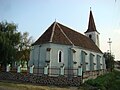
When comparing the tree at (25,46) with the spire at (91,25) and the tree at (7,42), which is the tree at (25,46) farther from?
the spire at (91,25)

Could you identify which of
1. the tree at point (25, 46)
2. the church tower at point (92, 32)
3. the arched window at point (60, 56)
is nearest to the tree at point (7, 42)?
the arched window at point (60, 56)

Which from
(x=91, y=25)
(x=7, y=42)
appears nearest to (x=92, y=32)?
(x=91, y=25)

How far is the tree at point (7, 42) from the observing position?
27.1 metres

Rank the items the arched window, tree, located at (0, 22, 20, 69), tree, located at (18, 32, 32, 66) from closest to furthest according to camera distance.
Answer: the arched window < tree, located at (0, 22, 20, 69) < tree, located at (18, 32, 32, 66)

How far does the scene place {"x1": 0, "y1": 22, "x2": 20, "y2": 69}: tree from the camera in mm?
Result: 27109

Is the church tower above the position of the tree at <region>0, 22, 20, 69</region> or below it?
above

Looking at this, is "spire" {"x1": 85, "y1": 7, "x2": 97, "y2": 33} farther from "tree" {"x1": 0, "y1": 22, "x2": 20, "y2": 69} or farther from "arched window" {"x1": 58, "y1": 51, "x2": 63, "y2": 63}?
"tree" {"x1": 0, "y1": 22, "x2": 20, "y2": 69}

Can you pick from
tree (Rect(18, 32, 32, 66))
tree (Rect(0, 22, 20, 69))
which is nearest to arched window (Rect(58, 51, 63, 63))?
tree (Rect(0, 22, 20, 69))

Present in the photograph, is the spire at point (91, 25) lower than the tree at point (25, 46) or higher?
higher

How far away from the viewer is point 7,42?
90.7ft

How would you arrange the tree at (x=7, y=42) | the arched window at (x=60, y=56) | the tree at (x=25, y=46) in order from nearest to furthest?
the arched window at (x=60, y=56)
the tree at (x=7, y=42)
the tree at (x=25, y=46)

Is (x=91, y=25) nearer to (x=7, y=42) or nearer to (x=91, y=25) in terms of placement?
(x=91, y=25)

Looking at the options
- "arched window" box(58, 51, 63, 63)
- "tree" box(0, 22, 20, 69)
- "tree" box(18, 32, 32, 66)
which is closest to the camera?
"arched window" box(58, 51, 63, 63)

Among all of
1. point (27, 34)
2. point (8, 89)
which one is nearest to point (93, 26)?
point (27, 34)
